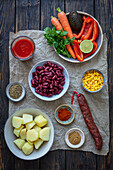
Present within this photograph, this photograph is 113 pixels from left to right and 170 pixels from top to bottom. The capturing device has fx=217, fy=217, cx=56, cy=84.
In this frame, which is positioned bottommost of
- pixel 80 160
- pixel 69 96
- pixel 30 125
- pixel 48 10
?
pixel 80 160

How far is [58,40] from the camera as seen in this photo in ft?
9.49

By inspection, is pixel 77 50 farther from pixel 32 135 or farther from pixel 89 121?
pixel 32 135

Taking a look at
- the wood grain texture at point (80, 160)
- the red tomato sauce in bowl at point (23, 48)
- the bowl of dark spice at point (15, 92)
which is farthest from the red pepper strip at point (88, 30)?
the wood grain texture at point (80, 160)

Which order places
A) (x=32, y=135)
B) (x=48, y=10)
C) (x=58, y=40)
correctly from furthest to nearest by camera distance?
(x=48, y=10) → (x=58, y=40) → (x=32, y=135)

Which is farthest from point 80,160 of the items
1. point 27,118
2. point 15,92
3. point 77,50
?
point 77,50

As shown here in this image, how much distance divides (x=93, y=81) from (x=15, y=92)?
1.05 metres

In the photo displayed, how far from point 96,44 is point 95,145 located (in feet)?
4.44

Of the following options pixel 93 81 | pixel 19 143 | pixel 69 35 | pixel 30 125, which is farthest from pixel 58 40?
pixel 19 143

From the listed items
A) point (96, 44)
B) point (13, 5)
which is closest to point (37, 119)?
point (96, 44)

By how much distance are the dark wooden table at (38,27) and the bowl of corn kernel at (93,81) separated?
0.57ft

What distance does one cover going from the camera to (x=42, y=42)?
3.02 meters

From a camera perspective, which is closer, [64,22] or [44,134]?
[44,134]

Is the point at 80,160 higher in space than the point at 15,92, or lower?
lower

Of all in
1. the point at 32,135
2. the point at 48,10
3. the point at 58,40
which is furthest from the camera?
the point at 48,10
